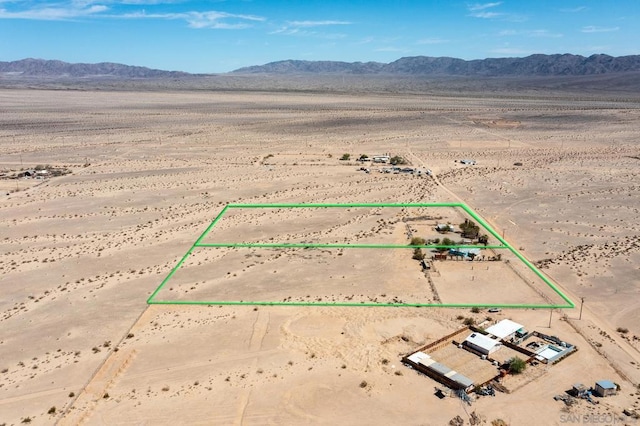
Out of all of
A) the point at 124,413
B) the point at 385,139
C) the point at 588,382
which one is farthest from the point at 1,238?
the point at 385,139

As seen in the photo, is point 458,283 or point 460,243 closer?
point 458,283

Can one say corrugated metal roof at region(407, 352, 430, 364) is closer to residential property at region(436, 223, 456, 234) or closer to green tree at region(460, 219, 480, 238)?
green tree at region(460, 219, 480, 238)

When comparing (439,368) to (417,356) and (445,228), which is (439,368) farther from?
(445,228)

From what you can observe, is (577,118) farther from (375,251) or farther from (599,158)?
(375,251)

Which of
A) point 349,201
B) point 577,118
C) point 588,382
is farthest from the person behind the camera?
point 577,118

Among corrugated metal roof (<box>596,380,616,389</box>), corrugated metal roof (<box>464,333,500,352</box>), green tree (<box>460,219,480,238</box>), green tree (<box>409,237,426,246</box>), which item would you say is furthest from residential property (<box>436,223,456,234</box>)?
corrugated metal roof (<box>596,380,616,389</box>)

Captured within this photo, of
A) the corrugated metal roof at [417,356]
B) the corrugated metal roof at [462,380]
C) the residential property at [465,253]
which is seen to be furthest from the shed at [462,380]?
the residential property at [465,253]

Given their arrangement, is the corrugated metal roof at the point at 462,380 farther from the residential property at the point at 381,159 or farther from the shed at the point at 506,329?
the residential property at the point at 381,159
